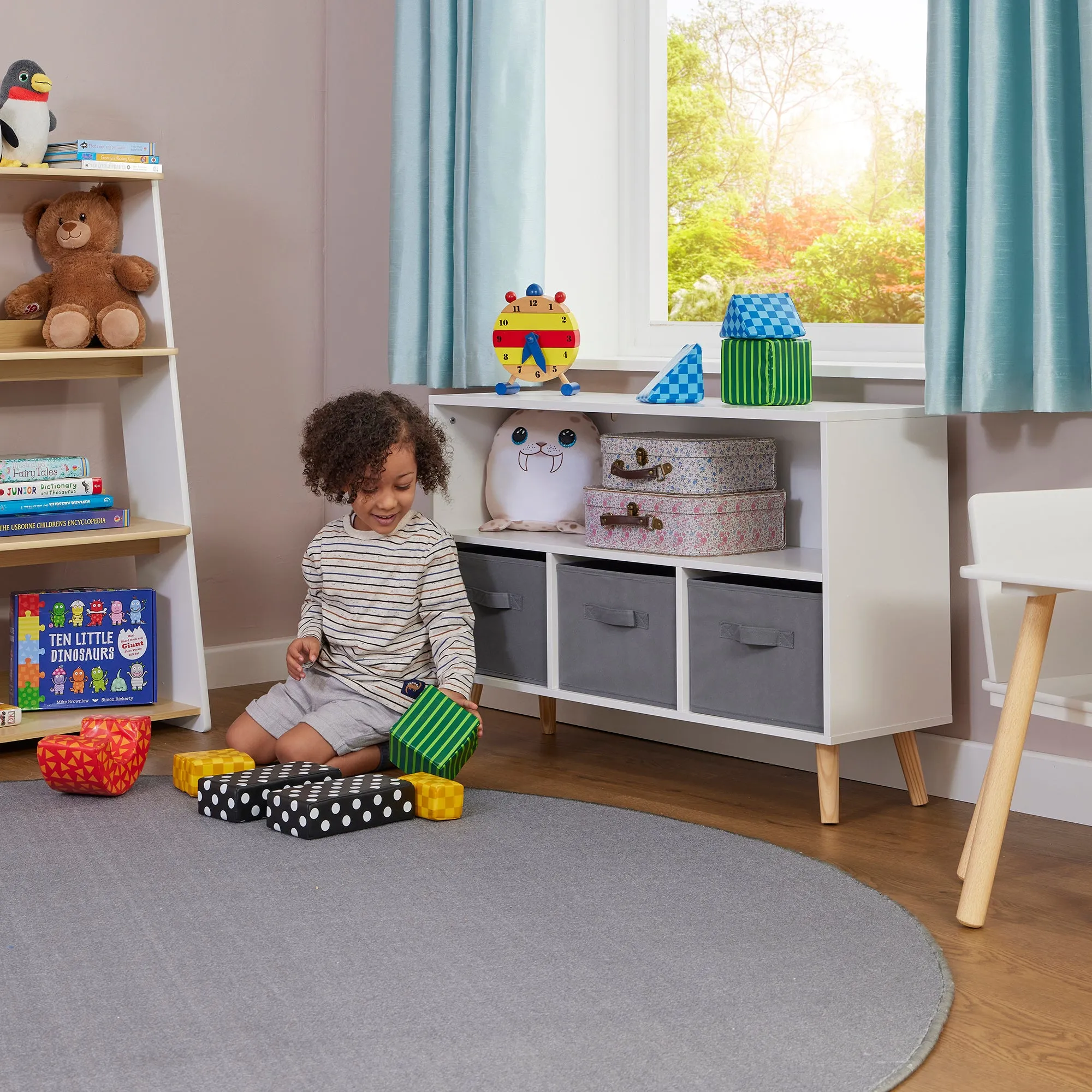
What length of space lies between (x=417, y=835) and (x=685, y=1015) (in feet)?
2.30

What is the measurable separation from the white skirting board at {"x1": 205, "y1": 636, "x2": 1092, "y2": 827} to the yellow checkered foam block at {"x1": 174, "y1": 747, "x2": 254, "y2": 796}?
78cm

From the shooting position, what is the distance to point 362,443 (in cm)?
244

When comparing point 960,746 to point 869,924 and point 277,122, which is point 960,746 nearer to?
point 869,924

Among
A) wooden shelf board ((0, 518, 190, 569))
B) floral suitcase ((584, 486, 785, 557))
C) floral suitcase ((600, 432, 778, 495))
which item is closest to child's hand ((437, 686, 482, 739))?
floral suitcase ((584, 486, 785, 557))

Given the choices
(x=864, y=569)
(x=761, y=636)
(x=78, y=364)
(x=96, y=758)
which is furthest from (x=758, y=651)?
(x=78, y=364)

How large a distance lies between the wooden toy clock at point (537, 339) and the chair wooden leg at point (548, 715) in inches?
24.2

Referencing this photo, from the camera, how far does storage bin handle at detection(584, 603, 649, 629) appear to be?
7.74ft

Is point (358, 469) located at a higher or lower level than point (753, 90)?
lower

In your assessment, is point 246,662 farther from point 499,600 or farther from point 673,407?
point 673,407

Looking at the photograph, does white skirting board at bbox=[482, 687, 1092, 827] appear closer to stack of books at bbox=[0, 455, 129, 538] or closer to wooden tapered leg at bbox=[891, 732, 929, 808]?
wooden tapered leg at bbox=[891, 732, 929, 808]

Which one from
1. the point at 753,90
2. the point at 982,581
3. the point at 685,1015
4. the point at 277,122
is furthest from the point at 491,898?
the point at 277,122

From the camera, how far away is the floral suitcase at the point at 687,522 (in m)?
2.32

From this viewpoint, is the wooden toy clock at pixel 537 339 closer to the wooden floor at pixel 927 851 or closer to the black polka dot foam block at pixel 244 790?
the wooden floor at pixel 927 851

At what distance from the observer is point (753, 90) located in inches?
110
